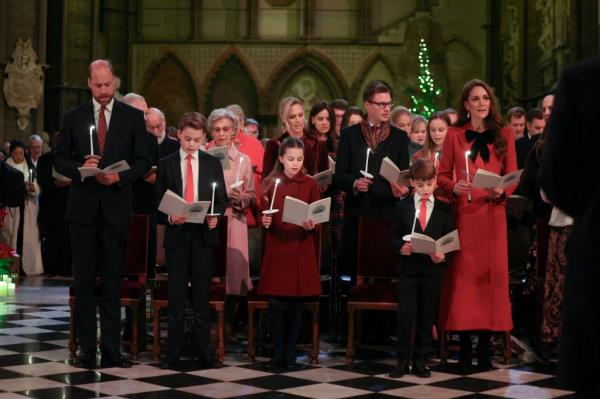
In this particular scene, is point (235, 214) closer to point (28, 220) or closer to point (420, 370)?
point (420, 370)

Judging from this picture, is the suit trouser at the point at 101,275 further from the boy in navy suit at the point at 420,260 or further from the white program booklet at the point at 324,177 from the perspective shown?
the boy in navy suit at the point at 420,260

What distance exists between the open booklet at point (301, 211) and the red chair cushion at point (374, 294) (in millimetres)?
621

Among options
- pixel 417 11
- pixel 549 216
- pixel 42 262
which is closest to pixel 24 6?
pixel 42 262

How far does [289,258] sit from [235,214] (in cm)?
100

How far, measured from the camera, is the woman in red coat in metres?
6.80

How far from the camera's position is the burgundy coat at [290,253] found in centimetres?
694

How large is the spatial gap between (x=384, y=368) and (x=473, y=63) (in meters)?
18.0

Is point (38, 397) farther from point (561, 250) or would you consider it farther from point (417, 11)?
point (417, 11)

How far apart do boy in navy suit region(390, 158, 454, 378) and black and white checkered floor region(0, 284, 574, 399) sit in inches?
13.2

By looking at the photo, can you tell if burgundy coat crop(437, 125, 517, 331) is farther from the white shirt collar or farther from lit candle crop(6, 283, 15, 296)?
lit candle crop(6, 283, 15, 296)

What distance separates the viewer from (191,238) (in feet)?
22.6

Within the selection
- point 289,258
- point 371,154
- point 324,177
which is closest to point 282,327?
point 289,258

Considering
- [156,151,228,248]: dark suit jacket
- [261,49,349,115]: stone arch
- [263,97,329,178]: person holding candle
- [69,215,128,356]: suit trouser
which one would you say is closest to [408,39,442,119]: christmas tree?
[261,49,349,115]: stone arch

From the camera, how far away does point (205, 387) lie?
6.08 metres
